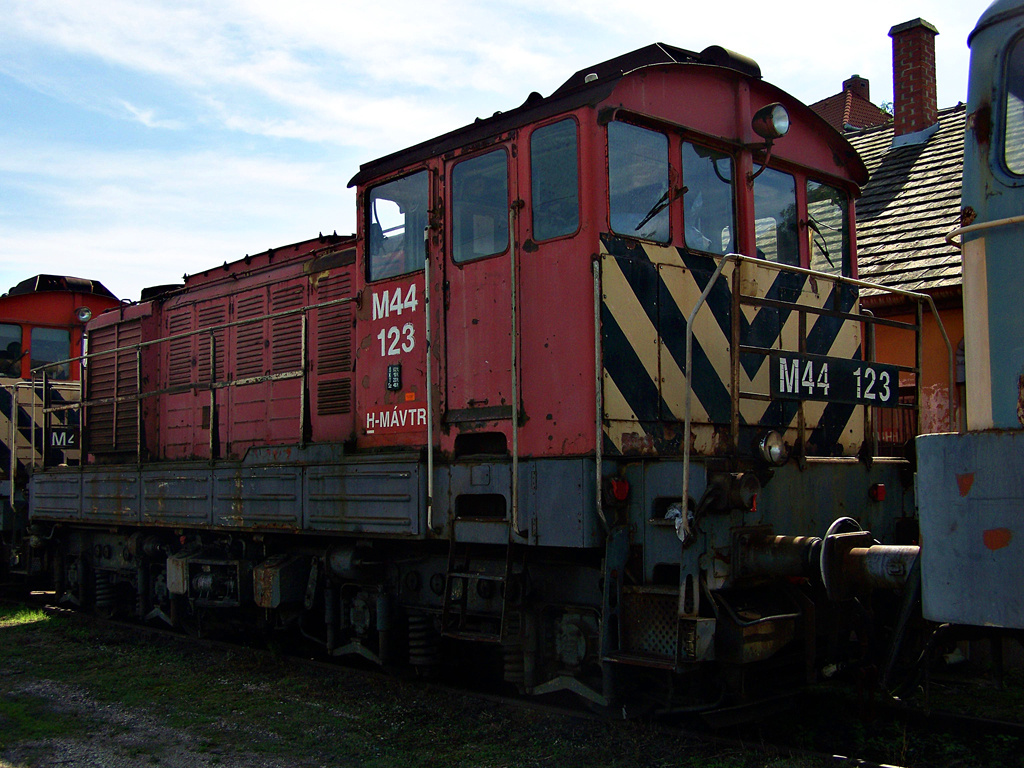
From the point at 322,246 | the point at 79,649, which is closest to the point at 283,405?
the point at 322,246

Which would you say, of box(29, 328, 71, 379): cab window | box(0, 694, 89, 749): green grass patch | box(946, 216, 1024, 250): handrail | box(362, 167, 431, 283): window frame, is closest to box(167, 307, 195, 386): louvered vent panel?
box(362, 167, 431, 283): window frame

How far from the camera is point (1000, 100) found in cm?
363

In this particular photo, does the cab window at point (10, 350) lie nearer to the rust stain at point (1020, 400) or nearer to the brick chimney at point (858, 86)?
the rust stain at point (1020, 400)

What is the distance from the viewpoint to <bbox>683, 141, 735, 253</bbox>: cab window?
551 centimetres

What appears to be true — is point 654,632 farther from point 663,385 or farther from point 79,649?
point 79,649

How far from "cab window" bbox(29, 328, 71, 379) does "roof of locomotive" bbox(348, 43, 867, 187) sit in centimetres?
749

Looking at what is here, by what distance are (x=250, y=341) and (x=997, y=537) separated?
6189 mm

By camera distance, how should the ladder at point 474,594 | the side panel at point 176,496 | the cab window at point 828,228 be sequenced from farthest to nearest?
the side panel at point 176,496 → the cab window at point 828,228 → the ladder at point 474,594

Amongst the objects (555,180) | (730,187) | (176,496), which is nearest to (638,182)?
(555,180)

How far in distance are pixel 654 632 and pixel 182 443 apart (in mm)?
5577

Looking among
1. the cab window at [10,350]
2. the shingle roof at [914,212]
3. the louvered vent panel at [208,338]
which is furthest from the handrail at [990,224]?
the cab window at [10,350]

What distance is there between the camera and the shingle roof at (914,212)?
8.98 m

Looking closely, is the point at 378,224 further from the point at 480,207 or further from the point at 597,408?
the point at 597,408

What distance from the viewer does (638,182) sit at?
17.2ft
